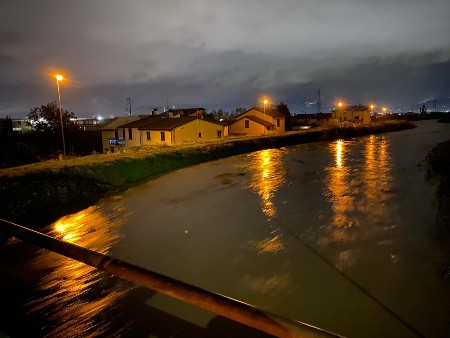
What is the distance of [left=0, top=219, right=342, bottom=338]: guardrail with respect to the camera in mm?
1605

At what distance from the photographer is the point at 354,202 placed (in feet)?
48.7

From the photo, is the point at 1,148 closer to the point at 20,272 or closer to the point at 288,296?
the point at 20,272

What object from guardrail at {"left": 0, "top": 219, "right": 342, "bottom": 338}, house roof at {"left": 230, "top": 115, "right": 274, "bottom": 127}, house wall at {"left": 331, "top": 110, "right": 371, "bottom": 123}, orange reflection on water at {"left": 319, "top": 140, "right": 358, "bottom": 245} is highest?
house wall at {"left": 331, "top": 110, "right": 371, "bottom": 123}

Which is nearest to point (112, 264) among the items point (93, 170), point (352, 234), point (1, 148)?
point (352, 234)

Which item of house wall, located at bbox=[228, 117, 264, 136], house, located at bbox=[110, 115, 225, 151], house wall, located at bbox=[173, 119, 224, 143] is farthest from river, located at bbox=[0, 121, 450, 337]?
house wall, located at bbox=[228, 117, 264, 136]

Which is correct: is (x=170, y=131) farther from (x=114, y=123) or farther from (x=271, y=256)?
(x=271, y=256)

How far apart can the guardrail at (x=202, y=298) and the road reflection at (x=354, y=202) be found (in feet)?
26.5

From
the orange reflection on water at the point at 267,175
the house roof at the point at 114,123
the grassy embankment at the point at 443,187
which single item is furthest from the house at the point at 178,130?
the grassy embankment at the point at 443,187

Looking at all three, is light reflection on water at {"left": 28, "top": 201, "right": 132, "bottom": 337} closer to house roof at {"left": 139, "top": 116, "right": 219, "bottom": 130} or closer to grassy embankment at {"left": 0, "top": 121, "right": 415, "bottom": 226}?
grassy embankment at {"left": 0, "top": 121, "right": 415, "bottom": 226}

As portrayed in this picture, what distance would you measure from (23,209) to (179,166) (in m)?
13.2

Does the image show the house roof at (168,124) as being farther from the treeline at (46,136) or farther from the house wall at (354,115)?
the house wall at (354,115)

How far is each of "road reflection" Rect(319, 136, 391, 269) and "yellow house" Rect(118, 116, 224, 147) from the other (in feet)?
66.6

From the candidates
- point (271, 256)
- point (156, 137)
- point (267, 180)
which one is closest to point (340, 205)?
point (271, 256)

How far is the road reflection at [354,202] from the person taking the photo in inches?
420
